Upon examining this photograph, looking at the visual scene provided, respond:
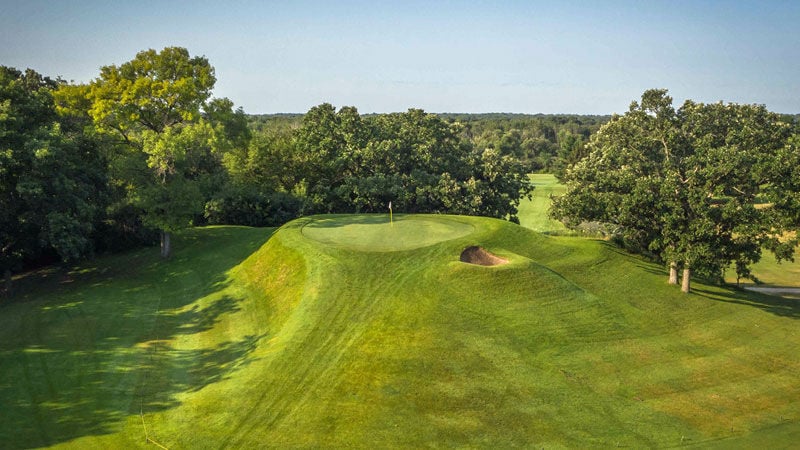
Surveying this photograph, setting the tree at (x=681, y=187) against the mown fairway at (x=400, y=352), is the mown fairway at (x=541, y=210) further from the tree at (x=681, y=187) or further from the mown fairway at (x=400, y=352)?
the mown fairway at (x=400, y=352)

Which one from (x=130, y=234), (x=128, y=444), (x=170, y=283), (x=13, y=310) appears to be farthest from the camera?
(x=130, y=234)

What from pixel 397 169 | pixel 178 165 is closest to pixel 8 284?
pixel 178 165

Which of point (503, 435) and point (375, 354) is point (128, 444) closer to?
point (375, 354)

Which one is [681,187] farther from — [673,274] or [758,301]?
[758,301]

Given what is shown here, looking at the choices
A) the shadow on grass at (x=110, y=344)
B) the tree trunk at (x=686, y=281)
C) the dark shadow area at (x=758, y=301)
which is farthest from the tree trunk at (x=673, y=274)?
the shadow on grass at (x=110, y=344)

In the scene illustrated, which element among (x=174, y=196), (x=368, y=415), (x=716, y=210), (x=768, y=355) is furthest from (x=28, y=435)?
(x=716, y=210)

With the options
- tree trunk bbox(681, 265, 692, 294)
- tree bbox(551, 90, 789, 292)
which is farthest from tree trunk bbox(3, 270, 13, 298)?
tree trunk bbox(681, 265, 692, 294)
